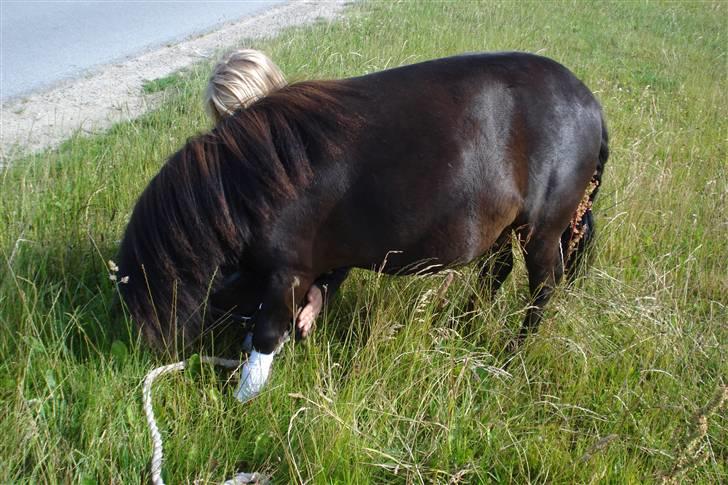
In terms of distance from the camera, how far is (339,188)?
266 cm

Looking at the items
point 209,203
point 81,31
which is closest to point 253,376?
point 209,203

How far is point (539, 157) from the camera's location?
2.91m

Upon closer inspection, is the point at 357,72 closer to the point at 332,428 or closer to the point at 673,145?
the point at 673,145

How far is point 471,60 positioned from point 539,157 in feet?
1.70

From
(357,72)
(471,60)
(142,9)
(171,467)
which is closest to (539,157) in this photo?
(471,60)

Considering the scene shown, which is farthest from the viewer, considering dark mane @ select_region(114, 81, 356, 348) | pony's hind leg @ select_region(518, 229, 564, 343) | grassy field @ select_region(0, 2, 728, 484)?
pony's hind leg @ select_region(518, 229, 564, 343)

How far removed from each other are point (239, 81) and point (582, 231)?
6.08 ft

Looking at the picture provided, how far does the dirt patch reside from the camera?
4.78m

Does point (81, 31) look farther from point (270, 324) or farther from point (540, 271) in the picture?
point (540, 271)

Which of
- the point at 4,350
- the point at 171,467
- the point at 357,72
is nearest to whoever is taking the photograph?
the point at 171,467

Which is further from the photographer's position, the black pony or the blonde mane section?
the blonde mane section

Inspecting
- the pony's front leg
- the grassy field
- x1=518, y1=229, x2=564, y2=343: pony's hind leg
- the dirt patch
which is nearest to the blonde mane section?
the grassy field

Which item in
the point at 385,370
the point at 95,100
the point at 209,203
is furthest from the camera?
the point at 95,100

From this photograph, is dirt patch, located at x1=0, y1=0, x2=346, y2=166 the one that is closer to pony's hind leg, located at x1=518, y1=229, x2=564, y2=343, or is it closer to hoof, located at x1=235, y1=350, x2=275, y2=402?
hoof, located at x1=235, y1=350, x2=275, y2=402
